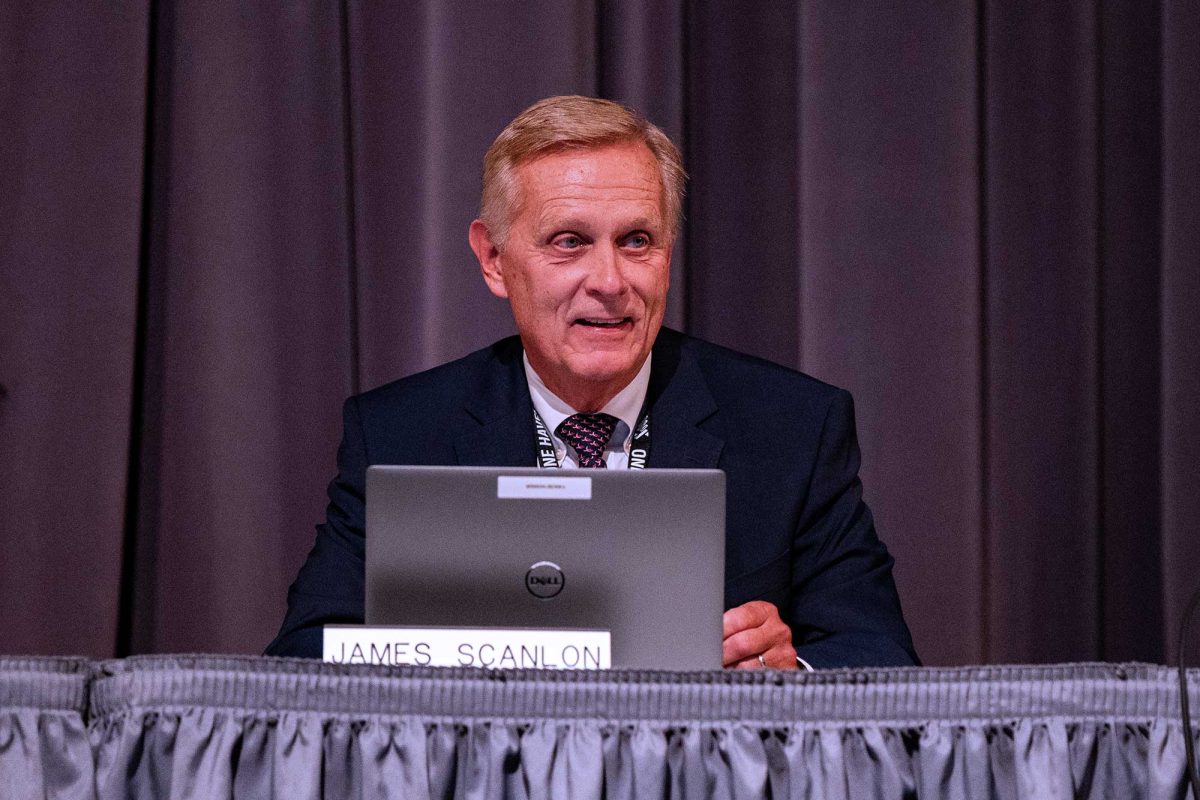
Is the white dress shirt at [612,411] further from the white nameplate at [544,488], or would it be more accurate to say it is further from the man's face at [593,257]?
the white nameplate at [544,488]

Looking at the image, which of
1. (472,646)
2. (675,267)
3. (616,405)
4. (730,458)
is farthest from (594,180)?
(472,646)

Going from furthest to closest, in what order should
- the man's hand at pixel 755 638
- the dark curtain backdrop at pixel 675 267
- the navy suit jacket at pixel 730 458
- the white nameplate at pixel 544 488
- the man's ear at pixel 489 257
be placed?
the dark curtain backdrop at pixel 675 267, the man's ear at pixel 489 257, the navy suit jacket at pixel 730 458, the man's hand at pixel 755 638, the white nameplate at pixel 544 488

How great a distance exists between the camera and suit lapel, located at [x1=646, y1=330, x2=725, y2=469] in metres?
1.93

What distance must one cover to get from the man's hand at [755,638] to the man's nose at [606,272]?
538 mm

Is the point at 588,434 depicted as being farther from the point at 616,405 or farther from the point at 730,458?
the point at 730,458

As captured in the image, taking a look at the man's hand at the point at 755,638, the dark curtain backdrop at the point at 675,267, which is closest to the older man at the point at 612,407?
the man's hand at the point at 755,638

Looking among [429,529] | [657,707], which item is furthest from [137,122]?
[657,707]

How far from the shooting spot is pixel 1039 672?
3.23ft

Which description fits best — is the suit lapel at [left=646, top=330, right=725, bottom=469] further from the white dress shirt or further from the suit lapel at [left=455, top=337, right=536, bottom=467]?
the suit lapel at [left=455, top=337, right=536, bottom=467]

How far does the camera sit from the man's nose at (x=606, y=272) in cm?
186

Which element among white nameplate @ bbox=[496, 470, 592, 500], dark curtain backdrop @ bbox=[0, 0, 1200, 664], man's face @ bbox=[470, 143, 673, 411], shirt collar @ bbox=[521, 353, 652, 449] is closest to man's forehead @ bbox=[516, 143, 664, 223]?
man's face @ bbox=[470, 143, 673, 411]

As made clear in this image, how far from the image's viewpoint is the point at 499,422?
195 cm

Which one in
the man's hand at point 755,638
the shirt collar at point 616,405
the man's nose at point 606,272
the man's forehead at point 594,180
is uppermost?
the man's forehead at point 594,180

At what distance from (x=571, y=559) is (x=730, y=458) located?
72cm
